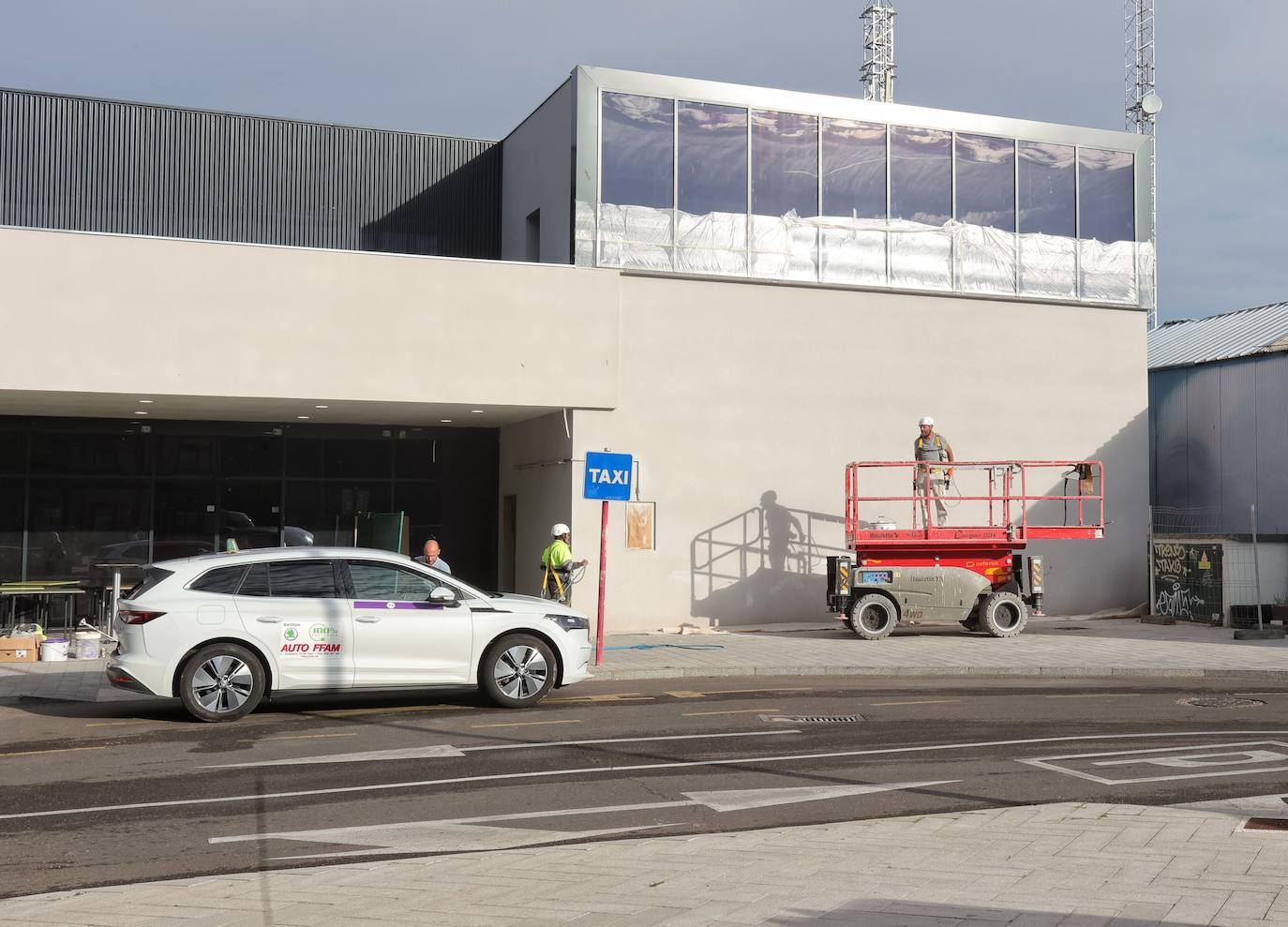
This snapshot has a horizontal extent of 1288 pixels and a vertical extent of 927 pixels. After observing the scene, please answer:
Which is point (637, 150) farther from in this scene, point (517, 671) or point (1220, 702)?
point (1220, 702)

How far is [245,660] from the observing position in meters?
12.2

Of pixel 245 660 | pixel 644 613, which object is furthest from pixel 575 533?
pixel 245 660

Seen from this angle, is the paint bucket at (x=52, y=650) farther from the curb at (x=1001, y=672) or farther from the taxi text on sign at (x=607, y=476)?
the curb at (x=1001, y=672)

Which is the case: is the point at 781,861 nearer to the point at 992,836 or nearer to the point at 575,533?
the point at 992,836

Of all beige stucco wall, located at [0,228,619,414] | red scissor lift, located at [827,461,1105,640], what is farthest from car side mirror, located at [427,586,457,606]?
red scissor lift, located at [827,461,1105,640]

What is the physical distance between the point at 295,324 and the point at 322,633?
7.97 metres

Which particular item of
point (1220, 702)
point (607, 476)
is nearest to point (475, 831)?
point (1220, 702)

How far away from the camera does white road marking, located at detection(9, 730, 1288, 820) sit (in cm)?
833

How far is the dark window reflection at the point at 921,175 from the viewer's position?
2309 cm

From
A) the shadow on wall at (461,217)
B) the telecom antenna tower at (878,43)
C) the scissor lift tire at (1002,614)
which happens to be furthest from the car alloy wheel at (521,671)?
the telecom antenna tower at (878,43)

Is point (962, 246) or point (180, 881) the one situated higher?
point (962, 246)

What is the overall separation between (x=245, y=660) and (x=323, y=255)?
8.75 m

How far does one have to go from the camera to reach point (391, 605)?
12625 mm

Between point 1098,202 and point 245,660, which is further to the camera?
point 1098,202
